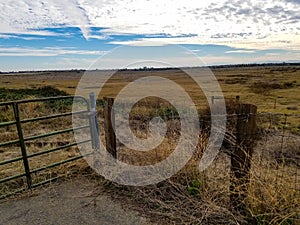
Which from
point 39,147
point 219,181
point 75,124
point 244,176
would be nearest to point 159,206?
point 219,181

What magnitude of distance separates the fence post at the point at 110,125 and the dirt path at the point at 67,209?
2.94 ft

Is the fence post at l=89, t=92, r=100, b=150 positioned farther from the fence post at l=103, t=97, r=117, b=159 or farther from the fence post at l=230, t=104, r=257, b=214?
the fence post at l=230, t=104, r=257, b=214

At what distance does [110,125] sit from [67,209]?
1.78 metres

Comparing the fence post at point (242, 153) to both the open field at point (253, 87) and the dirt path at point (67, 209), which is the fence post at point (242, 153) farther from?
the open field at point (253, 87)

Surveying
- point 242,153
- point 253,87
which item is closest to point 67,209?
point 242,153

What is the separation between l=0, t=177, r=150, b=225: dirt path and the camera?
3617 mm

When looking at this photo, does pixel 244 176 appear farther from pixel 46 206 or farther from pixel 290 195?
pixel 46 206

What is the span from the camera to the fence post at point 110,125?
5.19 metres

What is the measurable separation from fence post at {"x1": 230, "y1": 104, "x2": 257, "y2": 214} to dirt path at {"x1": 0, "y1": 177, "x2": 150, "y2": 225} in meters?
1.18

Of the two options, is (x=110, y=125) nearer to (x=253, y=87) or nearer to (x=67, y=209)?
(x=67, y=209)

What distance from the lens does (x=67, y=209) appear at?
3893 millimetres

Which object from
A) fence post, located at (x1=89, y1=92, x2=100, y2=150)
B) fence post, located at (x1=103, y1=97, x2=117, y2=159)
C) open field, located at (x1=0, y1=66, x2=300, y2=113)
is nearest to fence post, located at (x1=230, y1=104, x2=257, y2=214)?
fence post, located at (x1=103, y1=97, x2=117, y2=159)

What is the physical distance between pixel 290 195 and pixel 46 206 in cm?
318

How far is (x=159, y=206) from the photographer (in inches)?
153
